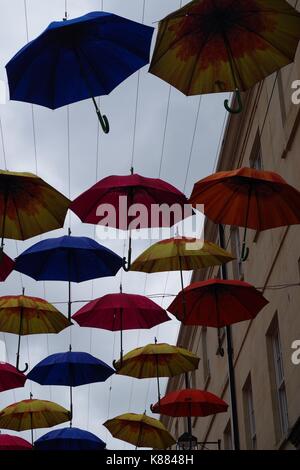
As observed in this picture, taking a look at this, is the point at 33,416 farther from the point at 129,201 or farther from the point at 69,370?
the point at 129,201

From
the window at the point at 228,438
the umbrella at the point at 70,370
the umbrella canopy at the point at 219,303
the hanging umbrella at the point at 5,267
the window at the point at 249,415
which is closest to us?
the umbrella canopy at the point at 219,303

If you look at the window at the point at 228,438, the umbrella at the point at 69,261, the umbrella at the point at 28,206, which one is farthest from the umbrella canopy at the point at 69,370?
the window at the point at 228,438

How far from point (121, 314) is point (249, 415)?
19.1 feet

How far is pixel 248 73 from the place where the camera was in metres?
13.2

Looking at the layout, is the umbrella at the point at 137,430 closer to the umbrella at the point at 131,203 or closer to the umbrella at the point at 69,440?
the umbrella at the point at 69,440

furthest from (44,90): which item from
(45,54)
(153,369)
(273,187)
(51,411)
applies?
(51,411)

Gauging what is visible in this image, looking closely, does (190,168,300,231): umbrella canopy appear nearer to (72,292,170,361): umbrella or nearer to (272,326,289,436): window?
(72,292,170,361): umbrella

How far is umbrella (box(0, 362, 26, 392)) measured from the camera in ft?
61.9

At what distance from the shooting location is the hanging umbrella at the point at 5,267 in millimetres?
16938

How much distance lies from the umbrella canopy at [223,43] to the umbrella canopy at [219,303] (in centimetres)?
447

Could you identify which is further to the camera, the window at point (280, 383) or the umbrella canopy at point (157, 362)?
the umbrella canopy at point (157, 362)

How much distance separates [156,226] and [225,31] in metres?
3.71
